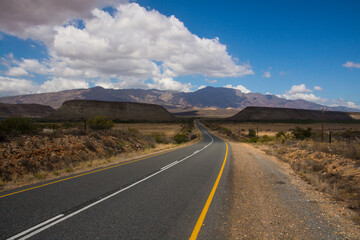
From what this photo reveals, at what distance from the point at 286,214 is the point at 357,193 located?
3.17 meters

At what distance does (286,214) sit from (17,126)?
55.7ft

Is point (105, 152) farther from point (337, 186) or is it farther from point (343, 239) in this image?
point (343, 239)

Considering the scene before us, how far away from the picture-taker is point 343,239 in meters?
4.28

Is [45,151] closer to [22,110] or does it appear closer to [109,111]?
[109,111]

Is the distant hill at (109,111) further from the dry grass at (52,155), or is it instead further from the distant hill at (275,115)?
the dry grass at (52,155)

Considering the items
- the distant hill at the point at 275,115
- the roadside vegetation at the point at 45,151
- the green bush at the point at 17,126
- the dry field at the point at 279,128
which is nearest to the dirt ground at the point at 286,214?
the roadside vegetation at the point at 45,151

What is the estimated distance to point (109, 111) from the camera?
13100cm

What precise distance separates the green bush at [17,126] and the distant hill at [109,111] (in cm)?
10237

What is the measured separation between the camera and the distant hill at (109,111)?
119 m

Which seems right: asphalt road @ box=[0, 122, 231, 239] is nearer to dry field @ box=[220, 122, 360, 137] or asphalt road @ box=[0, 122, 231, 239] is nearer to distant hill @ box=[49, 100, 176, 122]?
dry field @ box=[220, 122, 360, 137]

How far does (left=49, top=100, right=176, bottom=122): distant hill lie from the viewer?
11911 centimetres

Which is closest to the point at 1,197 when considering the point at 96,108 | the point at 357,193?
the point at 357,193

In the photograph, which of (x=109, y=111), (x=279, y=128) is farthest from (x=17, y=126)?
(x=109, y=111)

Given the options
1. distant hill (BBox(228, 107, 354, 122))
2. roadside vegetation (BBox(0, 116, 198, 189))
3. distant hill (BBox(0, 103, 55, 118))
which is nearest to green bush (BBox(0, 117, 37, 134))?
roadside vegetation (BBox(0, 116, 198, 189))
